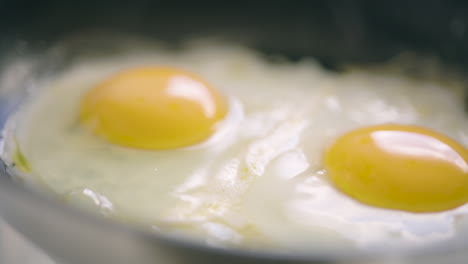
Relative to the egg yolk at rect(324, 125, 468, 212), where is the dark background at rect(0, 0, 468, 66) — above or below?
above

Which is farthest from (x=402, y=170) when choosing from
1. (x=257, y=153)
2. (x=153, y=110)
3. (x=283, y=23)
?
(x=283, y=23)

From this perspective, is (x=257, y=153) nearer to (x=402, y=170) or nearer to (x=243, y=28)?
(x=402, y=170)

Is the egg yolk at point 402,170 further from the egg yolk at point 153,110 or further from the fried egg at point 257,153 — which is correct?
the egg yolk at point 153,110

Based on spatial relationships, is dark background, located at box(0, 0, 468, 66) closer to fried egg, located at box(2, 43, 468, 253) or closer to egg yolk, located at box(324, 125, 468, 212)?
fried egg, located at box(2, 43, 468, 253)

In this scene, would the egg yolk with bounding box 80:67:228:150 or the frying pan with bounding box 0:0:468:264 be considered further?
the frying pan with bounding box 0:0:468:264

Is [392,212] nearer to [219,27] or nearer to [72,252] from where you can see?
[72,252]

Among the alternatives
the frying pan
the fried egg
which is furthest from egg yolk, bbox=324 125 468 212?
the frying pan

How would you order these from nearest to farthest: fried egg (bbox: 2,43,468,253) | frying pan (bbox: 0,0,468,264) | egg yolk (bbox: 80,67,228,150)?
fried egg (bbox: 2,43,468,253) → egg yolk (bbox: 80,67,228,150) → frying pan (bbox: 0,0,468,264)
